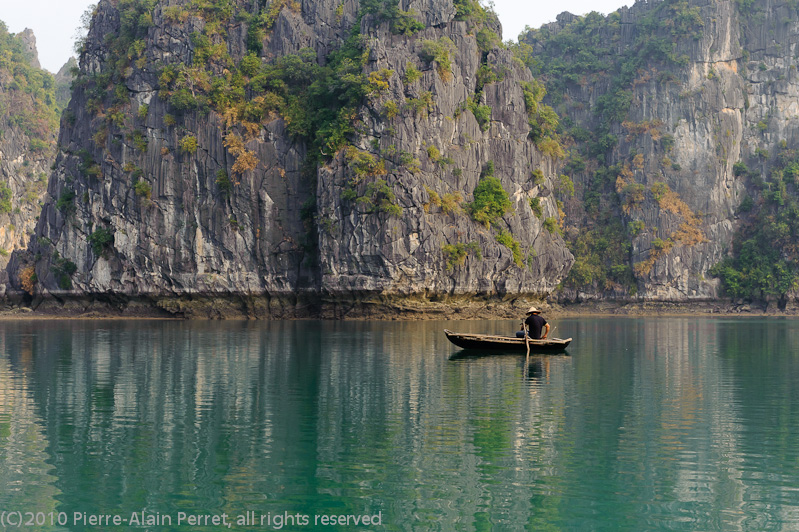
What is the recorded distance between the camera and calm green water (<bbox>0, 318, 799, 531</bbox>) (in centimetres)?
947

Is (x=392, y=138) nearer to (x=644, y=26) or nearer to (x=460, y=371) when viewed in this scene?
(x=460, y=371)

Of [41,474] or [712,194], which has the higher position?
[712,194]

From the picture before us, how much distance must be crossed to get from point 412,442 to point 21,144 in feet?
Result: 298

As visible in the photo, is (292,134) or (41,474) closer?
(41,474)

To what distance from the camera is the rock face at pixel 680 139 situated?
82.8 meters

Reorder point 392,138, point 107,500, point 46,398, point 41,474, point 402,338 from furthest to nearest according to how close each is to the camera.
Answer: point 392,138, point 402,338, point 46,398, point 41,474, point 107,500

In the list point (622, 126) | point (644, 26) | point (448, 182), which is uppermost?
point (644, 26)

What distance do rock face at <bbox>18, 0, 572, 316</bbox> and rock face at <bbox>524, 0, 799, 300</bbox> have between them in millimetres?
22919

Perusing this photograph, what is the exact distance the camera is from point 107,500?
9.64 meters

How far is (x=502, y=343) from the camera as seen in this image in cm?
2739

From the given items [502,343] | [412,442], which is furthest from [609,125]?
[412,442]

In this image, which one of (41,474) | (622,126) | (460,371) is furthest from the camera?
(622,126)

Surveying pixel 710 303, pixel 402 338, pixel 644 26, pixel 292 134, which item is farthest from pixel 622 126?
pixel 402 338

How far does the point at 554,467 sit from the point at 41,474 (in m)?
6.88
